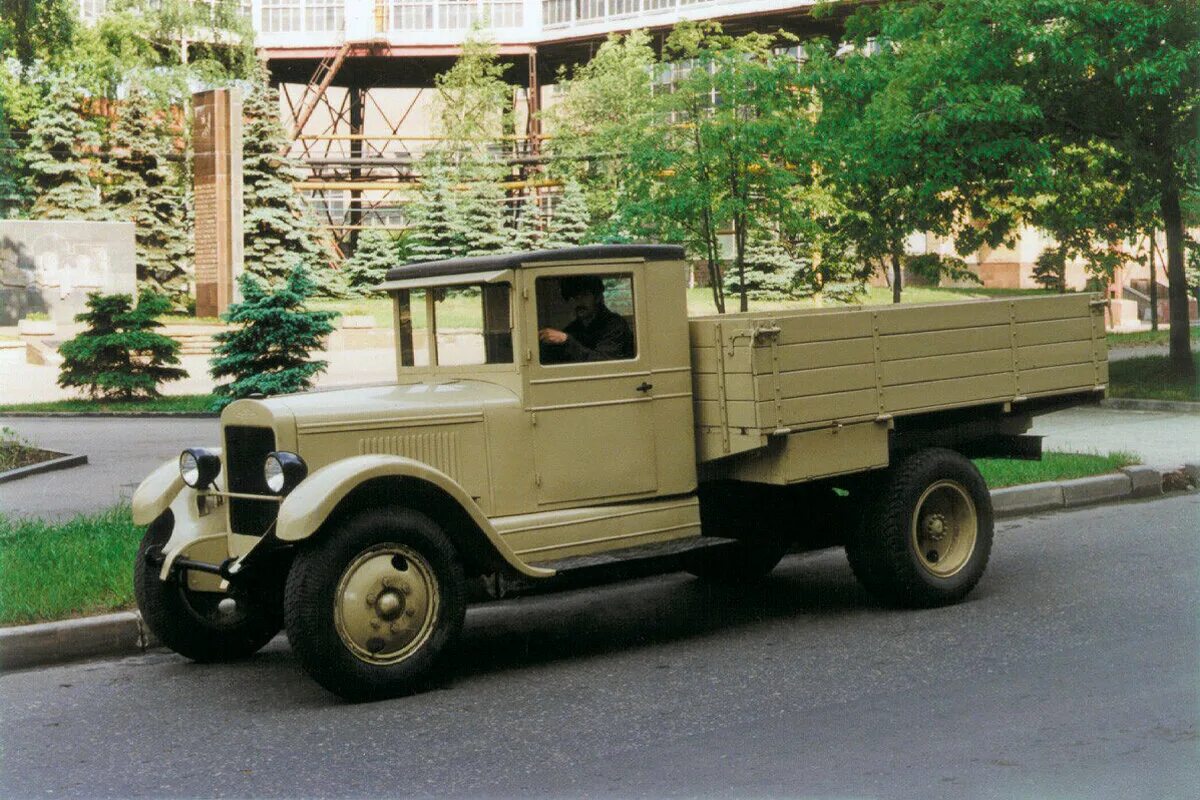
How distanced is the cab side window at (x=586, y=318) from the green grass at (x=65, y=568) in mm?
2810

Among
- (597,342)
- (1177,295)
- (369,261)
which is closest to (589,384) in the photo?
(597,342)

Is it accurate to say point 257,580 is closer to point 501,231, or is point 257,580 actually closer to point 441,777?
point 441,777

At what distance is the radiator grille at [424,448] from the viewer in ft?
22.1

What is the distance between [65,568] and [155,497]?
1398 mm

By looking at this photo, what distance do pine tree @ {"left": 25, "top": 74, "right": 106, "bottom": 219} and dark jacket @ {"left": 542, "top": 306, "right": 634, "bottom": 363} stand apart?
4024 cm

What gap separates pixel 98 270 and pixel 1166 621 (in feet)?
117

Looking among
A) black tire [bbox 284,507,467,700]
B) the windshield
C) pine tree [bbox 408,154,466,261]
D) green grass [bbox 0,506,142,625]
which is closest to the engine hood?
the windshield

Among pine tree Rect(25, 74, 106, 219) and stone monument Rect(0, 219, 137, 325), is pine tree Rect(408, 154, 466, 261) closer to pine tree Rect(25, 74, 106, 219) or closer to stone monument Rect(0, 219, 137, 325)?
stone monument Rect(0, 219, 137, 325)

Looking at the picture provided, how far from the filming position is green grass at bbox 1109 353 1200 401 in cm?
2032

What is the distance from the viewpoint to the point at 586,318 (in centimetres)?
733

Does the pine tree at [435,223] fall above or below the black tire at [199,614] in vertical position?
above

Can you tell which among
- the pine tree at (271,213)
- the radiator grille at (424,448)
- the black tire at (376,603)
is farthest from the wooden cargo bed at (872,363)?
the pine tree at (271,213)

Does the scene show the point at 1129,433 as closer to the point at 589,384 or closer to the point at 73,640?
the point at 589,384

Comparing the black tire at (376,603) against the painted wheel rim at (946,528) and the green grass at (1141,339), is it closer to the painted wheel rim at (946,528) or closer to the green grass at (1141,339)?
the painted wheel rim at (946,528)
